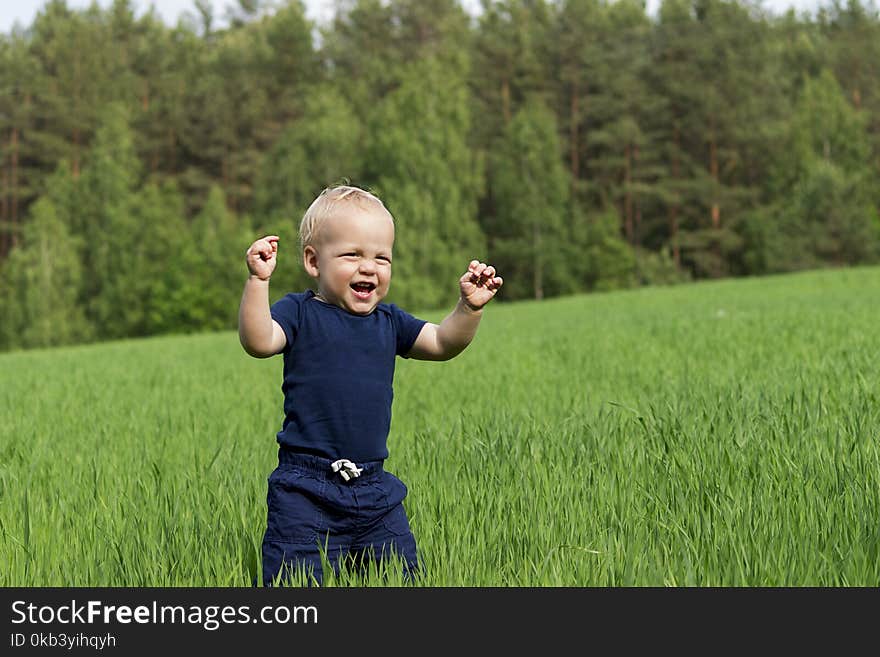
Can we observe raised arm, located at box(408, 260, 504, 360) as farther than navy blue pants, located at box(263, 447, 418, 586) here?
Yes

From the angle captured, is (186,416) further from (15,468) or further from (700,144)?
(700,144)

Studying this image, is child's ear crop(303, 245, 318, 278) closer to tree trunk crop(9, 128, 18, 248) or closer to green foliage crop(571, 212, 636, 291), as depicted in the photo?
green foliage crop(571, 212, 636, 291)

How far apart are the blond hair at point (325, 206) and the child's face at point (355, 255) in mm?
20

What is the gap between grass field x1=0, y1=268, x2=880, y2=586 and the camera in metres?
2.19

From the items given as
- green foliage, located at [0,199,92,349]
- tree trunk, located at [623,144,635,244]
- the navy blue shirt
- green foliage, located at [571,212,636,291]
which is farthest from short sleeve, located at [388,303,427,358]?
tree trunk, located at [623,144,635,244]

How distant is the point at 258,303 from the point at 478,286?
24.3 inches

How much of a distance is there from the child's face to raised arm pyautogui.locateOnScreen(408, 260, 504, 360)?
21 cm

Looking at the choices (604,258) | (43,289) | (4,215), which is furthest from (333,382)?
(4,215)

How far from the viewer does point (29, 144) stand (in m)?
42.3

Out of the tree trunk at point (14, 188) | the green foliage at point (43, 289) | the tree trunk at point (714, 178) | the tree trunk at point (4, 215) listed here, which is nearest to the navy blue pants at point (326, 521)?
the green foliage at point (43, 289)

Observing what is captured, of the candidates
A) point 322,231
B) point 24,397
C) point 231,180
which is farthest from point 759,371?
point 231,180

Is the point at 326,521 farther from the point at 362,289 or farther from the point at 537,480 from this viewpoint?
the point at 537,480

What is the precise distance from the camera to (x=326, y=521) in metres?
2.27

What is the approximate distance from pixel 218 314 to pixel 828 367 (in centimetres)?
3468
